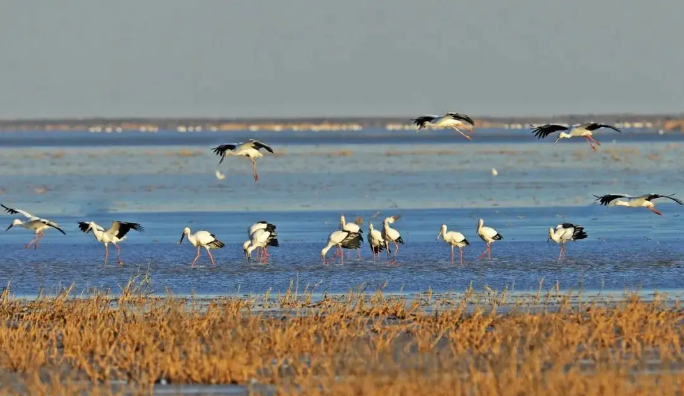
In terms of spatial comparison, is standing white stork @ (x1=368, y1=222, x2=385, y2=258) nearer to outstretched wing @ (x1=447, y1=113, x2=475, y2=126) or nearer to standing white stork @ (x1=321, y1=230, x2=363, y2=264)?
standing white stork @ (x1=321, y1=230, x2=363, y2=264)

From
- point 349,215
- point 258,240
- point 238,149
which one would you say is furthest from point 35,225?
point 349,215

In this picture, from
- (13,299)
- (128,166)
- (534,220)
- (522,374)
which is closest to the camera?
(522,374)

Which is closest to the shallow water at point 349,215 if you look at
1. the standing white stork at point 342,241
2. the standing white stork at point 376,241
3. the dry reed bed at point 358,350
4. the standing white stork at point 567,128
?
the standing white stork at point 376,241

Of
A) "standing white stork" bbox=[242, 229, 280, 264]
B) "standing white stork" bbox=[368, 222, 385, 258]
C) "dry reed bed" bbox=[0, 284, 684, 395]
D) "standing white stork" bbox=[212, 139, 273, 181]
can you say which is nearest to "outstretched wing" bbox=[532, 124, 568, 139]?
"standing white stork" bbox=[368, 222, 385, 258]

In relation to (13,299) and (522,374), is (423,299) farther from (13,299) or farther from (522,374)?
(522,374)

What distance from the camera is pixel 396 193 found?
1200 inches

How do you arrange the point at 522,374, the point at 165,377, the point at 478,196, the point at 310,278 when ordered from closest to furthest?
1. the point at 522,374
2. the point at 165,377
3. the point at 310,278
4. the point at 478,196

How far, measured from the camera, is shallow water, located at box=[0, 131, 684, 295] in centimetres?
Answer: 1614

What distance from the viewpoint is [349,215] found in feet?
82.8

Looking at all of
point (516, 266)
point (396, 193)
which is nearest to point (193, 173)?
point (396, 193)

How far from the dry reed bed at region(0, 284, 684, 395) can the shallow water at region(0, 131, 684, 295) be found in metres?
3.23

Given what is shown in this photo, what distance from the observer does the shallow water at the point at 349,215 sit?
16141mm

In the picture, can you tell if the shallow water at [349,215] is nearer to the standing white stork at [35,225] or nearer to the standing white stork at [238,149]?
the standing white stork at [35,225]

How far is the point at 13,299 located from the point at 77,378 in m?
4.65
